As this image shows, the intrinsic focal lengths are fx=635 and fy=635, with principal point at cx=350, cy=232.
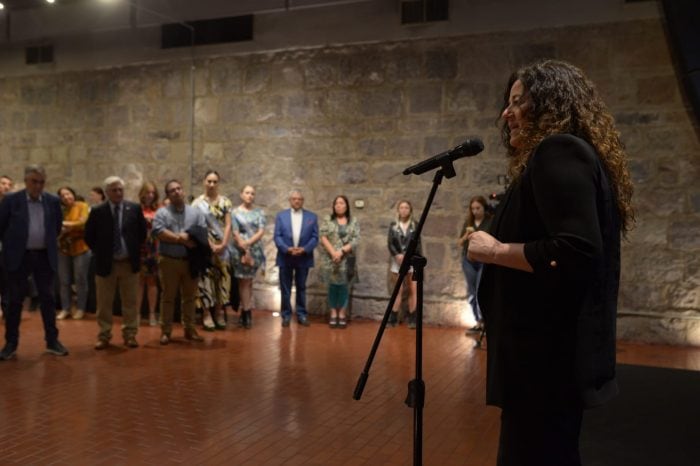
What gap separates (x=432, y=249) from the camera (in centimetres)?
803

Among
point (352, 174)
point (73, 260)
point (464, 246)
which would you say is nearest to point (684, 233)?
point (464, 246)

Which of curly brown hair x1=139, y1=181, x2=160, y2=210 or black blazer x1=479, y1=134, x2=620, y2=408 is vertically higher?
curly brown hair x1=139, y1=181, x2=160, y2=210

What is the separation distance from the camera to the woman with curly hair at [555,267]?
1554 mm

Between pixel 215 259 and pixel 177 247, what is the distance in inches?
38.5

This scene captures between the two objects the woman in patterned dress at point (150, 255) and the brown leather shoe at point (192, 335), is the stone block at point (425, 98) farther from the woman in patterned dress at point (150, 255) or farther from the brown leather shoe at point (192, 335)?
the brown leather shoe at point (192, 335)

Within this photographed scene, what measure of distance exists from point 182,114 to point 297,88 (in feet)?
6.26

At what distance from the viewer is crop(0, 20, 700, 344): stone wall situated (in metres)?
7.00

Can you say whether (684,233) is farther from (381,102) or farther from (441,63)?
(381,102)

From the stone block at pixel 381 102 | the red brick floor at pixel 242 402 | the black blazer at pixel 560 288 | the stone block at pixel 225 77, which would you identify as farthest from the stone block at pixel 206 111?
the black blazer at pixel 560 288

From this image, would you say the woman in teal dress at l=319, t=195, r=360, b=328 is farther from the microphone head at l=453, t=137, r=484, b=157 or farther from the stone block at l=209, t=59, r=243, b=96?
the microphone head at l=453, t=137, r=484, b=157

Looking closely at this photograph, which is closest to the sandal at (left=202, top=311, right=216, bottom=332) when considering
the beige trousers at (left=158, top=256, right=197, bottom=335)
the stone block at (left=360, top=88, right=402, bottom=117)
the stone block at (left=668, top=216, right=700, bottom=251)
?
the beige trousers at (left=158, top=256, right=197, bottom=335)

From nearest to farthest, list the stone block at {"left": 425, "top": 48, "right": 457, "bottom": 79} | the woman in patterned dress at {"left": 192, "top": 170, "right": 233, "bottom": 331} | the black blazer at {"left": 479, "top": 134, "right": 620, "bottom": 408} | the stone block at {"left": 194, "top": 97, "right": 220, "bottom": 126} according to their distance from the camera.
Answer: the black blazer at {"left": 479, "top": 134, "right": 620, "bottom": 408} → the woman in patterned dress at {"left": 192, "top": 170, "right": 233, "bottom": 331} → the stone block at {"left": 425, "top": 48, "right": 457, "bottom": 79} → the stone block at {"left": 194, "top": 97, "right": 220, "bottom": 126}

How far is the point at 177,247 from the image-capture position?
622cm

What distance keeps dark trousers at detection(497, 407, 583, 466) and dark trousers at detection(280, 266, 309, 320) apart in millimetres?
6120
